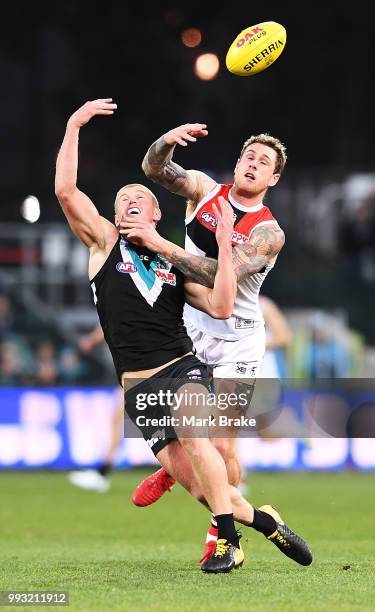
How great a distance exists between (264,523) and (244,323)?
1625 mm

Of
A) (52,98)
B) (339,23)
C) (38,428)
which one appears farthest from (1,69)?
(38,428)

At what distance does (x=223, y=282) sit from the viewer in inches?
300

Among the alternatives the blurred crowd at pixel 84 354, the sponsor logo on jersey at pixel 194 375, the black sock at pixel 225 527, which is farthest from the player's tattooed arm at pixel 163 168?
the blurred crowd at pixel 84 354

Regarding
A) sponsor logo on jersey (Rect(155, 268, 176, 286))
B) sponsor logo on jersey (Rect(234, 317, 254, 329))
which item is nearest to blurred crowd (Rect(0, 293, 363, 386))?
sponsor logo on jersey (Rect(234, 317, 254, 329))

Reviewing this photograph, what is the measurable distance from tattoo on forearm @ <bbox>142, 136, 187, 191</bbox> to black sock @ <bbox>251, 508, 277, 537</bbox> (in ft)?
7.74

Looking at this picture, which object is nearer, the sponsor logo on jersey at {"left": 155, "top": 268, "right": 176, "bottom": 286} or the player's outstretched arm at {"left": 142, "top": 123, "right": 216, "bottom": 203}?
the sponsor logo on jersey at {"left": 155, "top": 268, "right": 176, "bottom": 286}

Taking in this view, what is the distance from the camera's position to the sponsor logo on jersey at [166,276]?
25.7ft

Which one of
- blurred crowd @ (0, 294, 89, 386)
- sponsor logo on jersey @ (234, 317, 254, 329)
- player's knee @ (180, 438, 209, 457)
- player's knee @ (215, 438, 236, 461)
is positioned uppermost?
sponsor logo on jersey @ (234, 317, 254, 329)

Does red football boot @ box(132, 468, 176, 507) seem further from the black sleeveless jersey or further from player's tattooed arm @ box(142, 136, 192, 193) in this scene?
player's tattooed arm @ box(142, 136, 192, 193)

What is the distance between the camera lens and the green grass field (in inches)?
262

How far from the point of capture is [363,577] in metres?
7.57

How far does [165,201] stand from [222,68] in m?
3.25

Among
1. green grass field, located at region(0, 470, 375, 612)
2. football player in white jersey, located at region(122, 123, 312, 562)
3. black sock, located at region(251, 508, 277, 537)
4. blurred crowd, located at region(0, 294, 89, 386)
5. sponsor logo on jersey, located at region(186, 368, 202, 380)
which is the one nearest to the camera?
green grass field, located at region(0, 470, 375, 612)

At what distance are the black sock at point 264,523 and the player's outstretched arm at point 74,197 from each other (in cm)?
200
